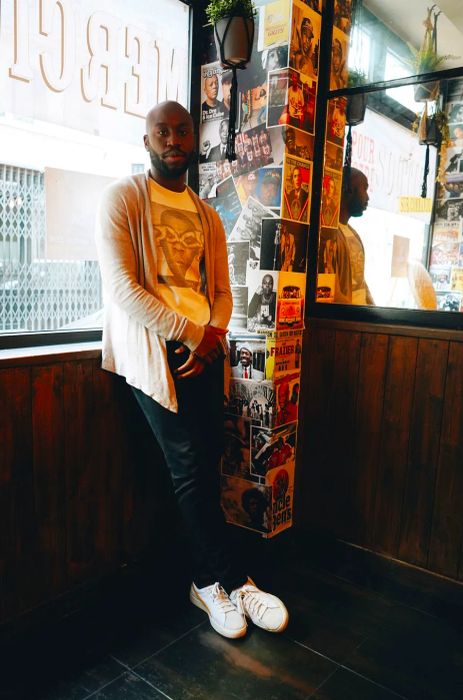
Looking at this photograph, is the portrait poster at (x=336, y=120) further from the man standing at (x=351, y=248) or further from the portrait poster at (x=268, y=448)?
the portrait poster at (x=268, y=448)

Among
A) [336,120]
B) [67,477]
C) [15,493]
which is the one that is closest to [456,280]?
[336,120]

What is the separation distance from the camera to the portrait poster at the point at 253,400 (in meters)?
2.24

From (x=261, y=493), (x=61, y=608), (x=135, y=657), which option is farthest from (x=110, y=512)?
(x=261, y=493)

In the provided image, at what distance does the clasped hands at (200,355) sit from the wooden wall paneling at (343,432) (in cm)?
65

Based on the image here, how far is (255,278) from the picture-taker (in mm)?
2244

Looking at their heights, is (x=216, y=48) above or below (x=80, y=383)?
above

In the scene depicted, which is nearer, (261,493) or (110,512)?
(110,512)

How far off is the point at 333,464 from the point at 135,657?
1.08 m

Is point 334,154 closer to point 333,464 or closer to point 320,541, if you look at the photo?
point 333,464

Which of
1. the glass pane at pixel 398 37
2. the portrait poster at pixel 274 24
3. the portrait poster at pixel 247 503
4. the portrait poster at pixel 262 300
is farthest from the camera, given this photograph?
the portrait poster at pixel 247 503

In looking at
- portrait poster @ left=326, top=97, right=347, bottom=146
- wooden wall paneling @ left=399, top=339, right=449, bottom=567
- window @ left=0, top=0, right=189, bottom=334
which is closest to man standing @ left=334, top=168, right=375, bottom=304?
portrait poster @ left=326, top=97, right=347, bottom=146

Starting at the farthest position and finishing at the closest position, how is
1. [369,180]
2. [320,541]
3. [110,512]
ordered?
[320,541]
[369,180]
[110,512]

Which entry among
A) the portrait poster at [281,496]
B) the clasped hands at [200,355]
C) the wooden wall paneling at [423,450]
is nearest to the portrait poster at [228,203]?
the clasped hands at [200,355]

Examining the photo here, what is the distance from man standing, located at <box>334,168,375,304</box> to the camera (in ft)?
7.41
